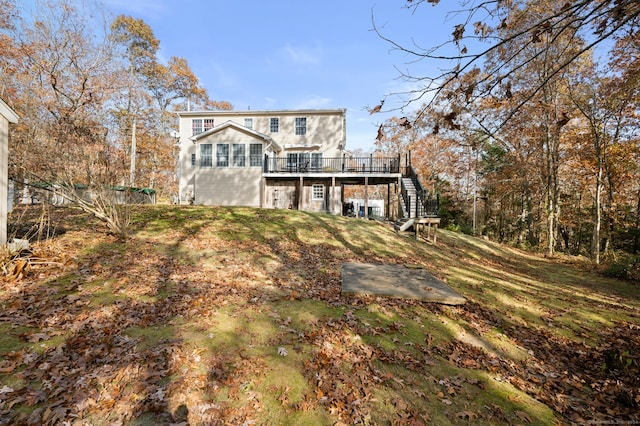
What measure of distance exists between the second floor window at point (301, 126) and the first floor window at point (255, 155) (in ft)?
14.2

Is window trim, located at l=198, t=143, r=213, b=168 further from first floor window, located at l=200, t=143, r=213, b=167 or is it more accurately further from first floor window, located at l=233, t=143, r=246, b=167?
first floor window, located at l=233, t=143, r=246, b=167

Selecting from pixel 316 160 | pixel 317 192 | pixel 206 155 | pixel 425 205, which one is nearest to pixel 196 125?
pixel 206 155

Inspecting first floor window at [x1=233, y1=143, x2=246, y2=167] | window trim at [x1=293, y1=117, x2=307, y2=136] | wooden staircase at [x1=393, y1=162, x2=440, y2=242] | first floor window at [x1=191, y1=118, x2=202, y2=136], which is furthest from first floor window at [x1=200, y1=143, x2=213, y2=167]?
wooden staircase at [x1=393, y1=162, x2=440, y2=242]

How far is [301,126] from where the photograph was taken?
22.2 m

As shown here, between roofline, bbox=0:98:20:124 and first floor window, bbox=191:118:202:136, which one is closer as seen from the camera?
roofline, bbox=0:98:20:124

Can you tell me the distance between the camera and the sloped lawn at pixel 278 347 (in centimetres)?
311

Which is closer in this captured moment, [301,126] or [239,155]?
[239,155]

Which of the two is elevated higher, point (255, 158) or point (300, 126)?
point (300, 126)

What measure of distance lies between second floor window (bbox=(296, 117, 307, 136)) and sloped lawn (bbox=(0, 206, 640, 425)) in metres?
15.9

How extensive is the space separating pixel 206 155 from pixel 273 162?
448 centimetres

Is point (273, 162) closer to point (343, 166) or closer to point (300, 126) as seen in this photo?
point (300, 126)

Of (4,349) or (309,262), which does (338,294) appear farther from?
(4,349)

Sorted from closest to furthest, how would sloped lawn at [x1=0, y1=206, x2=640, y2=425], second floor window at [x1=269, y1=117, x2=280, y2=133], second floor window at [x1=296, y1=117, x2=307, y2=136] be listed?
sloped lawn at [x1=0, y1=206, x2=640, y2=425] → second floor window at [x1=296, y1=117, x2=307, y2=136] → second floor window at [x1=269, y1=117, x2=280, y2=133]

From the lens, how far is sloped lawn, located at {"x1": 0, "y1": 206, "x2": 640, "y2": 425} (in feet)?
10.2
